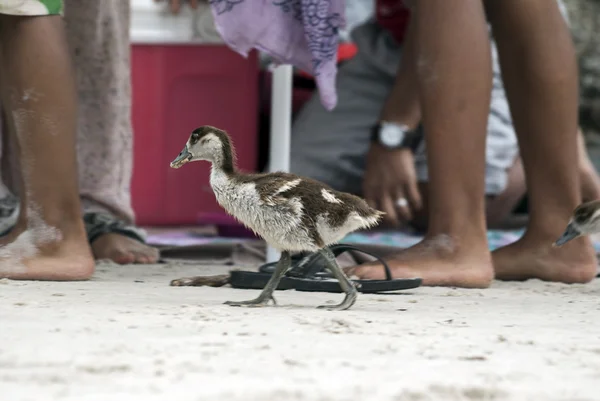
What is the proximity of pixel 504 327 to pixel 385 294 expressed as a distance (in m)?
0.49

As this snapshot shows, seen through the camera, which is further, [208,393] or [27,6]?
[27,6]

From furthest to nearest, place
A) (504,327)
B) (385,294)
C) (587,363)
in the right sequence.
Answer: (385,294), (504,327), (587,363)

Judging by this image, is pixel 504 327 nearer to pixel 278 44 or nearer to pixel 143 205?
pixel 278 44

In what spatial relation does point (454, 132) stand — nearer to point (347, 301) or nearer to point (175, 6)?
point (347, 301)

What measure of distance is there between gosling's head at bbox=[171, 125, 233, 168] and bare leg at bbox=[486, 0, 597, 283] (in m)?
0.96

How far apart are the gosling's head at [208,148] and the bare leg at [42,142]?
0.49m

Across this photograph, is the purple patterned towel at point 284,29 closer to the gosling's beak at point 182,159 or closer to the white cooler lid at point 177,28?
the gosling's beak at point 182,159

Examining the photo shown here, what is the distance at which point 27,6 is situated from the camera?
81.7 inches

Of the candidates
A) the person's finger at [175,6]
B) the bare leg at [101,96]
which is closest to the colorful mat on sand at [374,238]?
the bare leg at [101,96]

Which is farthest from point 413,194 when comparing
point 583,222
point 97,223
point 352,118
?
point 583,222

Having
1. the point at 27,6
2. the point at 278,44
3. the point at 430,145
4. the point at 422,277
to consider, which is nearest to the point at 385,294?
the point at 422,277

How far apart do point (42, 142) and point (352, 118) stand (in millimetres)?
2363

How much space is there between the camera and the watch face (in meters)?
3.25

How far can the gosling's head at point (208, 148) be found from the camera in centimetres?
171
